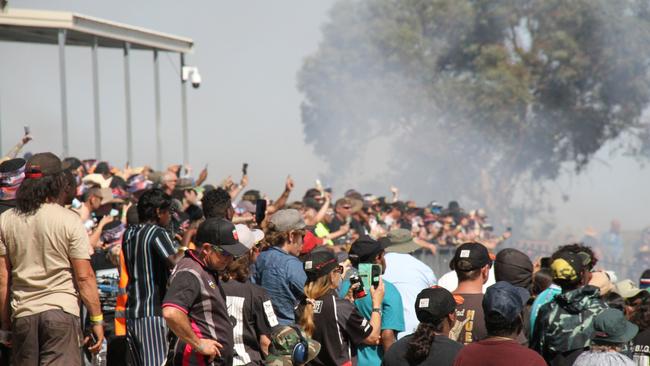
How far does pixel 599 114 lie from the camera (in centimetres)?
3847

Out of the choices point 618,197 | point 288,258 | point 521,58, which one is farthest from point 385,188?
point 288,258

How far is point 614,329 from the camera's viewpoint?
586 cm

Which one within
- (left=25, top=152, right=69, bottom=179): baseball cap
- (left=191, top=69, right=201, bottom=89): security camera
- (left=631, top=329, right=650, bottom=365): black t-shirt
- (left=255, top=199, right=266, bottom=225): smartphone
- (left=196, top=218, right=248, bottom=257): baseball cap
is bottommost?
(left=631, top=329, right=650, bottom=365): black t-shirt

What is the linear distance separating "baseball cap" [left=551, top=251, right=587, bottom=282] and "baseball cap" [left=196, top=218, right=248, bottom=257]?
2.04 meters

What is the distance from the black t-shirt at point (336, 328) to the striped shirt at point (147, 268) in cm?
113

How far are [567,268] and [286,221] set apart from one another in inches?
87.5

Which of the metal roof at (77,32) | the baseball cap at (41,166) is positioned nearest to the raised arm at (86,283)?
the baseball cap at (41,166)

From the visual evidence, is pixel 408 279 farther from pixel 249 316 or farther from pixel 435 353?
pixel 435 353

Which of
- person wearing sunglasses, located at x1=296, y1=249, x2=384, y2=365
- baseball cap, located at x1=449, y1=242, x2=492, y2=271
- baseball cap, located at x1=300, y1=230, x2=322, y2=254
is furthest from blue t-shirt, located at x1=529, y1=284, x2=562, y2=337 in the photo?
baseball cap, located at x1=300, y1=230, x2=322, y2=254

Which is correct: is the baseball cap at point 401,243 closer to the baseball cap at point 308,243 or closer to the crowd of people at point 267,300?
the crowd of people at point 267,300

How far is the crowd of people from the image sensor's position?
559cm

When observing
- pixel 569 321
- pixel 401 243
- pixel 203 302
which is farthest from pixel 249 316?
pixel 401 243

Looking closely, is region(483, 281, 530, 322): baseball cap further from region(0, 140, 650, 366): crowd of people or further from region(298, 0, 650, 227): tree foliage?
region(298, 0, 650, 227): tree foliage

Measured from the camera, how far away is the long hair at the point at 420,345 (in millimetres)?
5547
